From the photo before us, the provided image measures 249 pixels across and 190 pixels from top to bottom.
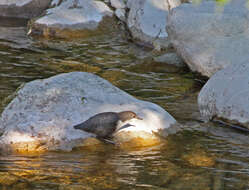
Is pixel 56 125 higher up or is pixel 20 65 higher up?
pixel 56 125

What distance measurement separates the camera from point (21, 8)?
49.0 ft

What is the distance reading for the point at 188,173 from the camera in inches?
195

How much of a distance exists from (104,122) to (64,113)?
57 centimetres

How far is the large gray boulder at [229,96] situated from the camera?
645 centimetres

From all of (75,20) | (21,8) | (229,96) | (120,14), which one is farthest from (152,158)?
(21,8)

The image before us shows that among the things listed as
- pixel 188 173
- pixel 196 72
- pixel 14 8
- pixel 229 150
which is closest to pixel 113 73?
pixel 196 72

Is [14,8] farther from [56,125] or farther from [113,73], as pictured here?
[56,125]

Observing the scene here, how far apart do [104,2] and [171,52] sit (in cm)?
414

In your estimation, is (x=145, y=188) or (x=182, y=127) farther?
(x=182, y=127)

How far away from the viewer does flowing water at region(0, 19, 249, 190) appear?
4.71m

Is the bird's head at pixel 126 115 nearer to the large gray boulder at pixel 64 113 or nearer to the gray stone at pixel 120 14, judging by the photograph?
the large gray boulder at pixel 64 113

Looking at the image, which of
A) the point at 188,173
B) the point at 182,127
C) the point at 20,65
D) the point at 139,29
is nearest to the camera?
the point at 188,173

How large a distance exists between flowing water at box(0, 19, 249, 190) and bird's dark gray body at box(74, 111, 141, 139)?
0.66 feet

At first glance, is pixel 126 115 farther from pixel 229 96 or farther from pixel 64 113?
pixel 229 96
